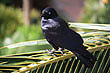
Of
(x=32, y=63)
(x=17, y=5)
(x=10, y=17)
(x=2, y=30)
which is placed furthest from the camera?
(x=17, y=5)

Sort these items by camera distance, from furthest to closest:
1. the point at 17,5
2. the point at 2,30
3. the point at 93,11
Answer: the point at 17,5 → the point at 2,30 → the point at 93,11

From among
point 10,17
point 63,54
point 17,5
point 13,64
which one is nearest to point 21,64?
point 13,64

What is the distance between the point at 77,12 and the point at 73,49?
5.73m

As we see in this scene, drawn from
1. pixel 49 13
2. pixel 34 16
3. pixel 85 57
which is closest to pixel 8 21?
pixel 34 16

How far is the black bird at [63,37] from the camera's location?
78cm

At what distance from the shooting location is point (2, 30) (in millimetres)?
4367

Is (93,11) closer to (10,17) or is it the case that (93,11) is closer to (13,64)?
(10,17)

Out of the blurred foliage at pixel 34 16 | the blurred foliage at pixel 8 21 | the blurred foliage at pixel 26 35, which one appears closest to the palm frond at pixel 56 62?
the blurred foliage at pixel 26 35

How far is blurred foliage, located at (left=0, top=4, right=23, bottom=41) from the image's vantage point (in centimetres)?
438

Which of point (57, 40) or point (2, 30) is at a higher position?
point (57, 40)

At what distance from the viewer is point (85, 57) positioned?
0.78m

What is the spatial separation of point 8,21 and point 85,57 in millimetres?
4097

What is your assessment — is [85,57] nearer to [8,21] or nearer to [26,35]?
[26,35]

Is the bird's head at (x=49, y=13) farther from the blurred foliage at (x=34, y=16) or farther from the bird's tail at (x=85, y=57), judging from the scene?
the blurred foliage at (x=34, y=16)
